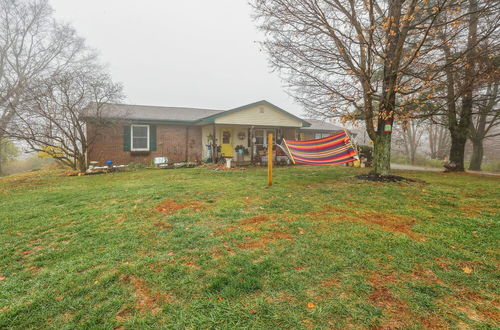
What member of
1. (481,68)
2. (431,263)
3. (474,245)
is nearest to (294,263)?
(431,263)

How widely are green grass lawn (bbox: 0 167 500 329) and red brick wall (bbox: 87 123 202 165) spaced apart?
→ 811 centimetres

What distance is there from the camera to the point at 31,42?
52.9 ft

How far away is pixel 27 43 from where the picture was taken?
16.0 m

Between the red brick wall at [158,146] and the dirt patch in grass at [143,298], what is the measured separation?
11.2 meters

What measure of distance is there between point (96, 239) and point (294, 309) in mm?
2689

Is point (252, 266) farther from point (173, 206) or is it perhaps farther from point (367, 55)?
point (367, 55)

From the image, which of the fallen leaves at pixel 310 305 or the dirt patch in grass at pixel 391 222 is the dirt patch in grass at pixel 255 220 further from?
the fallen leaves at pixel 310 305

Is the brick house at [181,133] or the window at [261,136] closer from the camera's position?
the brick house at [181,133]

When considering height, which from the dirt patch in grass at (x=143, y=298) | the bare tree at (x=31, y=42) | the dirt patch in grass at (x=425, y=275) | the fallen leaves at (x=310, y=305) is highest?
the bare tree at (x=31, y=42)

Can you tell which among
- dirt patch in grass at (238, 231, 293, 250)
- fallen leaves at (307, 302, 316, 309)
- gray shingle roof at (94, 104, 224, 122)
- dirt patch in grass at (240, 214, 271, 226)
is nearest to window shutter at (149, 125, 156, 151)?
gray shingle roof at (94, 104, 224, 122)

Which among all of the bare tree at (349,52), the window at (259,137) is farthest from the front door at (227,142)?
the bare tree at (349,52)

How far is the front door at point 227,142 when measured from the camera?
14328 millimetres

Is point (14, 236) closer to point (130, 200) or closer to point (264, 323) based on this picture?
point (130, 200)

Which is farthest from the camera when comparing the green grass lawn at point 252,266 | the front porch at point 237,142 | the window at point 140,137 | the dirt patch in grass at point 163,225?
the front porch at point 237,142
